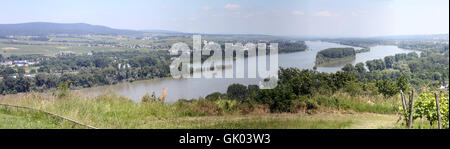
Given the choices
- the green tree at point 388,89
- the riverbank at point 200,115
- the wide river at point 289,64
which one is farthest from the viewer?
the wide river at point 289,64

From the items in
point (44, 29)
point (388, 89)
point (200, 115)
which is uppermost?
point (44, 29)

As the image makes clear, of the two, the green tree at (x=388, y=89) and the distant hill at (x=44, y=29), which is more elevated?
the distant hill at (x=44, y=29)

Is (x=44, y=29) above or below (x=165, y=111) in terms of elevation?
above

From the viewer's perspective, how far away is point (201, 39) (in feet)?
43.2

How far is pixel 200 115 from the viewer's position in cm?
497

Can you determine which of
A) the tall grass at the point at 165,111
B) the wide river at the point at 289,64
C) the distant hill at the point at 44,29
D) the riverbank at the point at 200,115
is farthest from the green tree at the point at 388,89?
the distant hill at the point at 44,29

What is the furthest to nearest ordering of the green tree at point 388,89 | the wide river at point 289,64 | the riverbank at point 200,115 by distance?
the wide river at point 289,64 < the green tree at point 388,89 < the riverbank at point 200,115

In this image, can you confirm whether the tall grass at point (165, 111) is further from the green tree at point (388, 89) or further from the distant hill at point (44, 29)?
the distant hill at point (44, 29)

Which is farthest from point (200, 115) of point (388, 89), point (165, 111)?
point (388, 89)

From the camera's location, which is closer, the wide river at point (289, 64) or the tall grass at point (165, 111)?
the tall grass at point (165, 111)

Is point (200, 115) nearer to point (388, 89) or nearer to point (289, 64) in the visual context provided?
point (388, 89)

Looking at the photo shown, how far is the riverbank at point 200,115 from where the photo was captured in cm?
398
